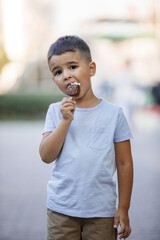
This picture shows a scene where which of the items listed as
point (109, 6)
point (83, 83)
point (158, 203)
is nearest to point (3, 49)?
point (109, 6)

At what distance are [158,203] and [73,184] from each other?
3.08m

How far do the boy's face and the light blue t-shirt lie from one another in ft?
0.48

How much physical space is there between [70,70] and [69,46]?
130 mm

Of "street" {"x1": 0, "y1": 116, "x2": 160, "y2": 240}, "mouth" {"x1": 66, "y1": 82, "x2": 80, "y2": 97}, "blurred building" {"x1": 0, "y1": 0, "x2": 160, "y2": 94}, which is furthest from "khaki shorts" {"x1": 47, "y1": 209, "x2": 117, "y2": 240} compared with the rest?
"blurred building" {"x1": 0, "y1": 0, "x2": 160, "y2": 94}

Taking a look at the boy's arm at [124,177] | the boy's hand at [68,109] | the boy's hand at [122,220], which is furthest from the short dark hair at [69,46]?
the boy's hand at [122,220]

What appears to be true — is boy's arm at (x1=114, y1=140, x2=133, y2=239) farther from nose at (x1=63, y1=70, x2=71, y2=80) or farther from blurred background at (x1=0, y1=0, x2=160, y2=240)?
blurred background at (x1=0, y1=0, x2=160, y2=240)

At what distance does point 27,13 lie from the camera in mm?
22078

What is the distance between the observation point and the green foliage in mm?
15984

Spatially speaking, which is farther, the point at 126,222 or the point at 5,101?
the point at 5,101

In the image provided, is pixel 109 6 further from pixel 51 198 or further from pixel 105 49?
pixel 51 198

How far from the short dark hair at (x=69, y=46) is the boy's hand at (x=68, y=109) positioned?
268mm

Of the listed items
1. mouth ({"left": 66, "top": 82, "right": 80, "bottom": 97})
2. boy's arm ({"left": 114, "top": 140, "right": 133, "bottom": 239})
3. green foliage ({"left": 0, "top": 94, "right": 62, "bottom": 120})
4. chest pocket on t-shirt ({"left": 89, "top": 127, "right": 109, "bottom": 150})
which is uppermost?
green foliage ({"left": 0, "top": 94, "right": 62, "bottom": 120})

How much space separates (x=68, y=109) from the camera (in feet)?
6.41

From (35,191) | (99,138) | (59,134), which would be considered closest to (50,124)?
(59,134)
